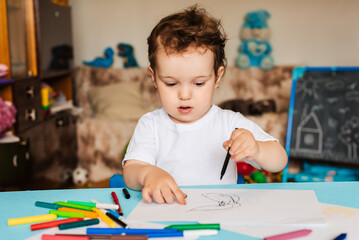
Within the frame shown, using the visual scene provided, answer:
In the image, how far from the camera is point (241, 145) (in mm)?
834

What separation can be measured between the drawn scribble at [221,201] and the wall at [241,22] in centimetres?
258

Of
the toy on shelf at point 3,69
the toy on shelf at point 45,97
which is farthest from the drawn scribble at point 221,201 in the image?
the toy on shelf at point 45,97

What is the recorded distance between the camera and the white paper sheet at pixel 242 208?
67 cm

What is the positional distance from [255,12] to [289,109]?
0.85m

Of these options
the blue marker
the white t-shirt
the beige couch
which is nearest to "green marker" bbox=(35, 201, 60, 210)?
the blue marker

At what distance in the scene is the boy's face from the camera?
0.96 metres

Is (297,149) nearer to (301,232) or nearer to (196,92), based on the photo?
(196,92)

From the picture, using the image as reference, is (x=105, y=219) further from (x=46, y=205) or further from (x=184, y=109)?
(x=184, y=109)

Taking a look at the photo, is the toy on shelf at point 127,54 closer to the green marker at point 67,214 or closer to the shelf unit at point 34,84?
the shelf unit at point 34,84

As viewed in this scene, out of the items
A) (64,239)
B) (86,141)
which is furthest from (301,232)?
(86,141)

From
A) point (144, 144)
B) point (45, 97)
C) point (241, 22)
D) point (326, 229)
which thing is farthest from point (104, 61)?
point (326, 229)

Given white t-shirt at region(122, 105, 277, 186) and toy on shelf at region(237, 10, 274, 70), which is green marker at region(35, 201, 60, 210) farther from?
toy on shelf at region(237, 10, 274, 70)

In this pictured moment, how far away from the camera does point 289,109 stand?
284 centimetres

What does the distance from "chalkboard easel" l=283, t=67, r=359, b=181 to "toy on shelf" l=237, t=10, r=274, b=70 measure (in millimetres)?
348
